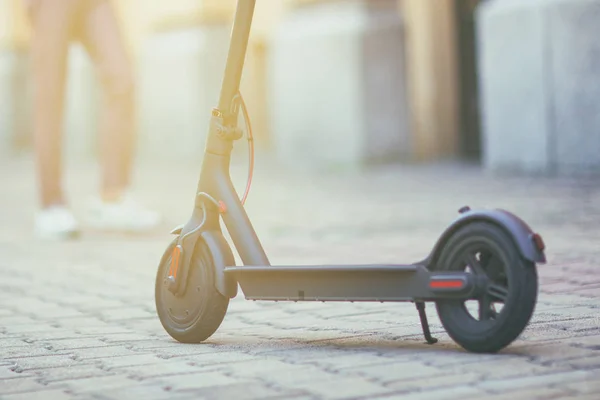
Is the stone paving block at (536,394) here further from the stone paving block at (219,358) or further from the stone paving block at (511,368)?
the stone paving block at (219,358)

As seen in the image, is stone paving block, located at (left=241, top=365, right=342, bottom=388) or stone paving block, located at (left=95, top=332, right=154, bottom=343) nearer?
stone paving block, located at (left=241, top=365, right=342, bottom=388)

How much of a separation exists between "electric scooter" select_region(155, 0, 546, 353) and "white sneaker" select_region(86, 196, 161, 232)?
11.4 ft

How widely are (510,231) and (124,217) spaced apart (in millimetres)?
4365

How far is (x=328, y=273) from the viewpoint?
302 centimetres

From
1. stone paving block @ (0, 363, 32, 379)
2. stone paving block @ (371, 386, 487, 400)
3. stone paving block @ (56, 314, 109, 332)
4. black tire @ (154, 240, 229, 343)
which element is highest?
black tire @ (154, 240, 229, 343)

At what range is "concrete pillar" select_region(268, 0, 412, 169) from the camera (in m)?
11.6

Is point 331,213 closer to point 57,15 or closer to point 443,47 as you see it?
point 57,15

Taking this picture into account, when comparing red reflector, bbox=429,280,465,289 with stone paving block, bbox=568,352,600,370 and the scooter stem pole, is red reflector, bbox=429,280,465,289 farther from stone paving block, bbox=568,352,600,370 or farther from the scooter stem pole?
the scooter stem pole

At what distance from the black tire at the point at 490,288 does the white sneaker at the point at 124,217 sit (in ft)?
13.5

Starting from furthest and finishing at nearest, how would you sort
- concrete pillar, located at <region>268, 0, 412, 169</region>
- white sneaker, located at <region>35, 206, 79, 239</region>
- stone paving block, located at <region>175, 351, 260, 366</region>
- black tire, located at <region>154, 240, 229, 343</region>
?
concrete pillar, located at <region>268, 0, 412, 169</region>
white sneaker, located at <region>35, 206, 79, 239</region>
black tire, located at <region>154, 240, 229, 343</region>
stone paving block, located at <region>175, 351, 260, 366</region>

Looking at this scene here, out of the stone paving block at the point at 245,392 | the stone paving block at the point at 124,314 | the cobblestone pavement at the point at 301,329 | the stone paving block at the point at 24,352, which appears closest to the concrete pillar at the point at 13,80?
the cobblestone pavement at the point at 301,329

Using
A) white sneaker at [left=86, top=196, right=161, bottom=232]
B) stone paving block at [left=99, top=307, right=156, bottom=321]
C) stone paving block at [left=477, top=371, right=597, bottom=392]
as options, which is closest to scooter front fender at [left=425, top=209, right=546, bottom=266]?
stone paving block at [left=477, top=371, right=597, bottom=392]

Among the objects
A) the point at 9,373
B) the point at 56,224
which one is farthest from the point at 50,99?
the point at 9,373

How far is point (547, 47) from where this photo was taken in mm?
8641
